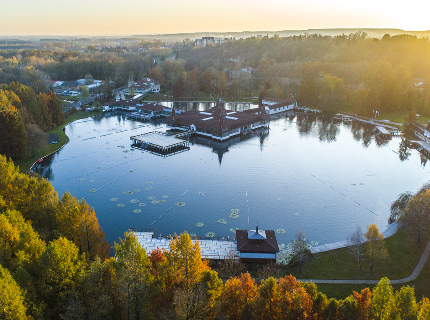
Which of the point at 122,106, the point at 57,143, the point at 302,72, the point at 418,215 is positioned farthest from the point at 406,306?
the point at 302,72

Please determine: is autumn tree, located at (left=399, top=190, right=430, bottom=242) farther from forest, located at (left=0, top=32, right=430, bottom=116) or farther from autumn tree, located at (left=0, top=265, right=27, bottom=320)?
forest, located at (left=0, top=32, right=430, bottom=116)

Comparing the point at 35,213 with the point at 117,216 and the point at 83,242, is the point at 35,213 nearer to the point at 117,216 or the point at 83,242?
the point at 83,242

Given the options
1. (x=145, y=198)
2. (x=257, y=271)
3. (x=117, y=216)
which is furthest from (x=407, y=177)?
(x=117, y=216)

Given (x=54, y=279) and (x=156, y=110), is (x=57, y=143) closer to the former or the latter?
(x=156, y=110)

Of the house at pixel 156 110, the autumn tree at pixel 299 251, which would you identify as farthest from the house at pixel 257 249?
the house at pixel 156 110

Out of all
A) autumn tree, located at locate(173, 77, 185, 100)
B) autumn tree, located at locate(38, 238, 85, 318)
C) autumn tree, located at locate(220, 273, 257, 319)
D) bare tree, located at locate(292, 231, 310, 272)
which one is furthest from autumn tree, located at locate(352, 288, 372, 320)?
autumn tree, located at locate(173, 77, 185, 100)
